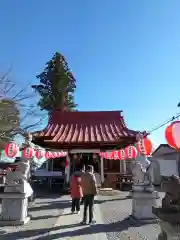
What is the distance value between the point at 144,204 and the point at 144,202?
0.07 m

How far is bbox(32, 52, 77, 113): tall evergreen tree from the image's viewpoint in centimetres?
2984

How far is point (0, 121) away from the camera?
1972cm

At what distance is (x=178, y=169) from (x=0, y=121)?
50.7 ft

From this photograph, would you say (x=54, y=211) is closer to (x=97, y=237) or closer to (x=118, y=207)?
(x=118, y=207)

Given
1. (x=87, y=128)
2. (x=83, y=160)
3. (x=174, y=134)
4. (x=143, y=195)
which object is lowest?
(x=143, y=195)

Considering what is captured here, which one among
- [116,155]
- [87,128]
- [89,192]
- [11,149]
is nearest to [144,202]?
[89,192]

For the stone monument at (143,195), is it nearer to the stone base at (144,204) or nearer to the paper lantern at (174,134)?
the stone base at (144,204)

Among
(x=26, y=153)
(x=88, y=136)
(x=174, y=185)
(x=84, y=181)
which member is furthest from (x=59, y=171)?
(x=174, y=185)

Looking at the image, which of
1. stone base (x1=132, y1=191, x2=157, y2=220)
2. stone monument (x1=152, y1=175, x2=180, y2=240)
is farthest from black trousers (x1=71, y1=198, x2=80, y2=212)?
stone monument (x1=152, y1=175, x2=180, y2=240)

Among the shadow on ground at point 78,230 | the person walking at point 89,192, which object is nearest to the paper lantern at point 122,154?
the shadow on ground at point 78,230

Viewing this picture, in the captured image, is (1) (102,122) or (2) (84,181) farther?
(1) (102,122)

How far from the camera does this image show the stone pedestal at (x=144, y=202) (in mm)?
8703

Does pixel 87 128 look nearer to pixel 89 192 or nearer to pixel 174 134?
pixel 89 192

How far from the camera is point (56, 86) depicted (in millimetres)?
30391
